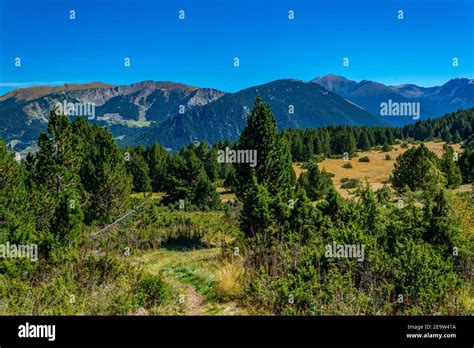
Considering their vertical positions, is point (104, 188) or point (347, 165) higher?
point (347, 165)

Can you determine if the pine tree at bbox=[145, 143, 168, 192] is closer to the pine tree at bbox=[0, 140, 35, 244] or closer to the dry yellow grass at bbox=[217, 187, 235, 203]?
the dry yellow grass at bbox=[217, 187, 235, 203]

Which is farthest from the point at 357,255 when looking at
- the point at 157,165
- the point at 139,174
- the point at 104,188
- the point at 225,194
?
the point at 157,165

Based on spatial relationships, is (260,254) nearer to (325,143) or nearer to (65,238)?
(65,238)

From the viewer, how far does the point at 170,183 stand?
3747 centimetres

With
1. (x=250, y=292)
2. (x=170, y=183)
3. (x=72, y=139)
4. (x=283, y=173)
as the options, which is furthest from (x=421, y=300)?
(x=170, y=183)

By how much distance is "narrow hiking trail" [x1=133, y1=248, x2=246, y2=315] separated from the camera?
25.7 ft

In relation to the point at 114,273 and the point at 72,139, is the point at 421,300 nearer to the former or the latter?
the point at 114,273

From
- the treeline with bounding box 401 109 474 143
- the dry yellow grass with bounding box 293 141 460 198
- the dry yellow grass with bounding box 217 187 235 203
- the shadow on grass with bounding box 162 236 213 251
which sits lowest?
the dry yellow grass with bounding box 217 187 235 203

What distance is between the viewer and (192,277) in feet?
34.4

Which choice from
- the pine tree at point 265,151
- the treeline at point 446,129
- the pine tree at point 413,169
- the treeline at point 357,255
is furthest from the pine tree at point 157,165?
the treeline at point 446,129

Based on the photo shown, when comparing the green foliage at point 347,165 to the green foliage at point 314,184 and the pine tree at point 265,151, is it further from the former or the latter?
the pine tree at point 265,151

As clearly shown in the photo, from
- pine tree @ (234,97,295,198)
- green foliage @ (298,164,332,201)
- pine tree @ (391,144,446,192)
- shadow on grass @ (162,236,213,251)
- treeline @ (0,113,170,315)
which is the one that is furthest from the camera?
green foliage @ (298,164,332,201)

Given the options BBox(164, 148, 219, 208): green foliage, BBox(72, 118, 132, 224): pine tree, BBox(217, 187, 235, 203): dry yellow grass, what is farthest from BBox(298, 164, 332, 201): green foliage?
BBox(72, 118, 132, 224): pine tree
